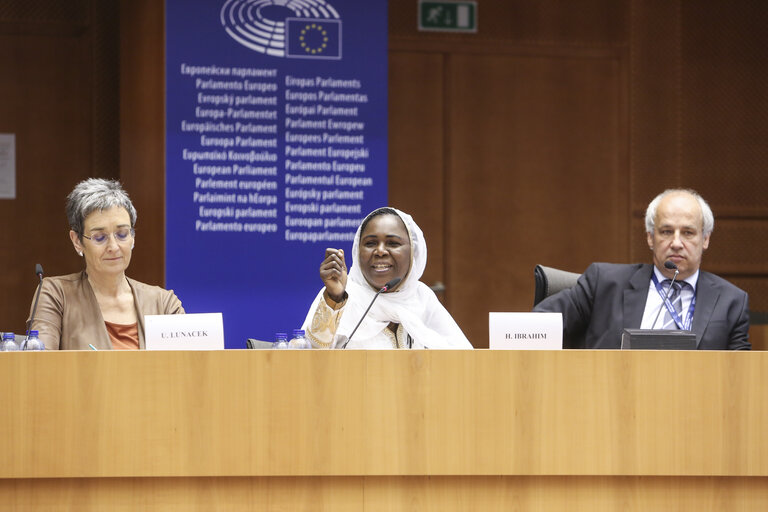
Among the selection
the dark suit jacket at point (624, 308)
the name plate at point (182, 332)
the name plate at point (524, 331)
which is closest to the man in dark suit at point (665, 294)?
the dark suit jacket at point (624, 308)

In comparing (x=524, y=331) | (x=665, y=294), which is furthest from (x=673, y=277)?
(x=524, y=331)

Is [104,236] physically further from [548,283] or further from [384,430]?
[548,283]

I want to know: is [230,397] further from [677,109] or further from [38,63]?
[677,109]

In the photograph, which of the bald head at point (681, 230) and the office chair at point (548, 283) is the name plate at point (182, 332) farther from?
the bald head at point (681, 230)

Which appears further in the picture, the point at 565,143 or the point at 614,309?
the point at 565,143

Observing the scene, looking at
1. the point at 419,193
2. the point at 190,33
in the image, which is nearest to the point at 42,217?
the point at 190,33

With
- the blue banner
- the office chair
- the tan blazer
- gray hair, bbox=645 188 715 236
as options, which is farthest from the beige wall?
the tan blazer

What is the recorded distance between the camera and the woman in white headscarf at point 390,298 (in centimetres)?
279

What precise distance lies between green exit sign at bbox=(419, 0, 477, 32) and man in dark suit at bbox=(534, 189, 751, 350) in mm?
2422

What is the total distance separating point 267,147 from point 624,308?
77.5 inches

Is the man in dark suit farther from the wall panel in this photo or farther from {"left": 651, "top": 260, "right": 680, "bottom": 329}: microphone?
the wall panel

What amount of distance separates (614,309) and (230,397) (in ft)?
5.04

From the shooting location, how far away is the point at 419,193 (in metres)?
5.12

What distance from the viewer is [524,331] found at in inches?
90.9
